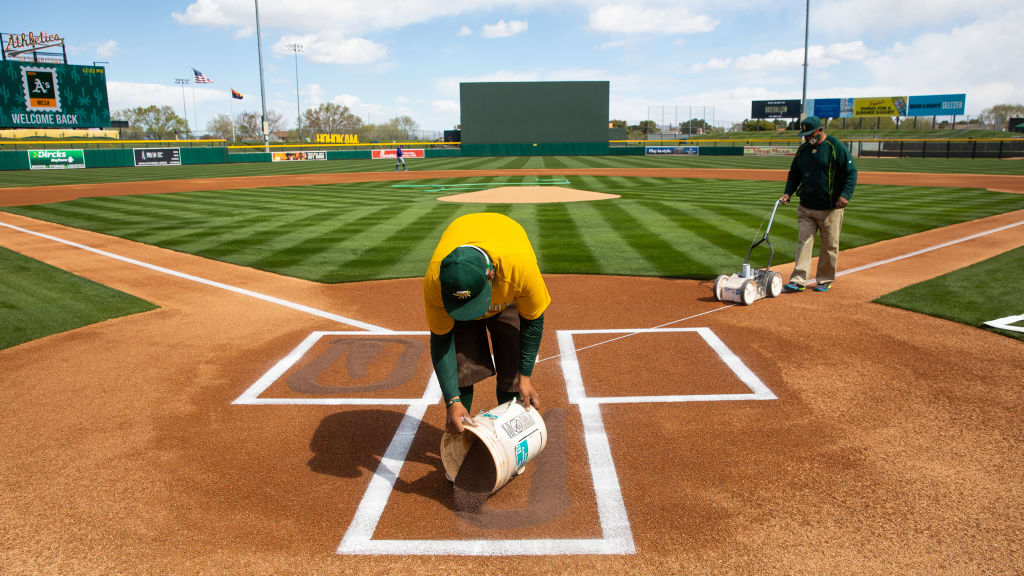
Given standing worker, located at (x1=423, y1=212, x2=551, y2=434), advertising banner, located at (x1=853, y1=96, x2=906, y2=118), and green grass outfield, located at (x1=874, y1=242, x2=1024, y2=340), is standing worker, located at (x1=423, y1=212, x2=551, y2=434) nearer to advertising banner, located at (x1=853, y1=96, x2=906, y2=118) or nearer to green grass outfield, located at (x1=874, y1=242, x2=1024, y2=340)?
green grass outfield, located at (x1=874, y1=242, x2=1024, y2=340)

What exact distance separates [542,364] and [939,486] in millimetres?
3397

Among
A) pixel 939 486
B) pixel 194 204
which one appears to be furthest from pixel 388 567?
pixel 194 204

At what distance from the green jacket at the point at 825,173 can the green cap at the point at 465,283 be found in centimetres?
666

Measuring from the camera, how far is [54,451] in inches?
185

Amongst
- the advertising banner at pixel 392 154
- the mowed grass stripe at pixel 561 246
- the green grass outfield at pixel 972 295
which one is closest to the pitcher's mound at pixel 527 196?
the mowed grass stripe at pixel 561 246

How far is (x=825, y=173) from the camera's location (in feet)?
28.3

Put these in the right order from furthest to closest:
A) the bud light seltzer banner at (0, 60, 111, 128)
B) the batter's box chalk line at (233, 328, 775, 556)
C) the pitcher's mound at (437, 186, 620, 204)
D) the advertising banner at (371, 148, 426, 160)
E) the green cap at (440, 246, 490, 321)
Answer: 1. the advertising banner at (371, 148, 426, 160)
2. the bud light seltzer banner at (0, 60, 111, 128)
3. the pitcher's mound at (437, 186, 620, 204)
4. the batter's box chalk line at (233, 328, 775, 556)
5. the green cap at (440, 246, 490, 321)

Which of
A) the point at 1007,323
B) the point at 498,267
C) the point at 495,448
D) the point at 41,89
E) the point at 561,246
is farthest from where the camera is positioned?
the point at 41,89

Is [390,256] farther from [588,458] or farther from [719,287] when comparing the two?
[588,458]

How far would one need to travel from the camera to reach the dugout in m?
74.4

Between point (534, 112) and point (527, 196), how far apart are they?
5635 cm

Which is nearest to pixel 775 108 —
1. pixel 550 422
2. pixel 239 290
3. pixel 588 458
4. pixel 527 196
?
pixel 527 196

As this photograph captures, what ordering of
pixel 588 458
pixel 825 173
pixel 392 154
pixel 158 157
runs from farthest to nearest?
1. pixel 392 154
2. pixel 158 157
3. pixel 825 173
4. pixel 588 458

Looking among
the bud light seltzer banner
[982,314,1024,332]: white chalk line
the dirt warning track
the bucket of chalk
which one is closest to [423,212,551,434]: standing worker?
the bucket of chalk
